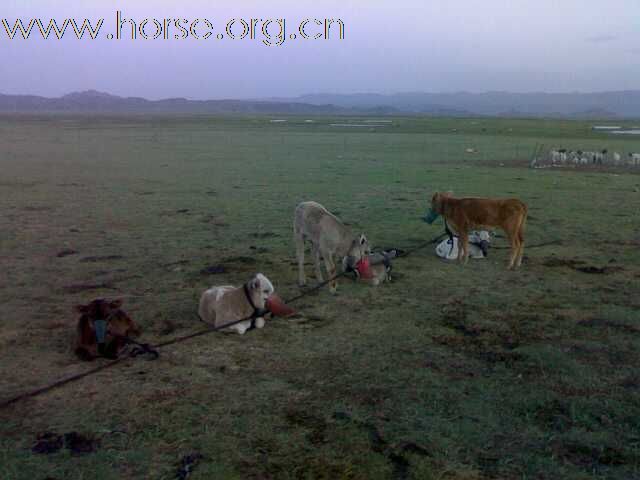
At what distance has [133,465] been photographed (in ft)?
15.7

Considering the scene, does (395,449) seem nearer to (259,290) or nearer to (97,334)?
(259,290)

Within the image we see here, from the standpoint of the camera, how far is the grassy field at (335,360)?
4938 mm

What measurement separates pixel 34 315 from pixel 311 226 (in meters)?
4.06

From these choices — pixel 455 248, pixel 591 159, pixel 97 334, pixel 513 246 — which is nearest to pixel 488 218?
pixel 513 246

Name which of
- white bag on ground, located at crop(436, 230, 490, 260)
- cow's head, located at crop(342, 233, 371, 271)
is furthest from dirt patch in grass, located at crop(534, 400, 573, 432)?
white bag on ground, located at crop(436, 230, 490, 260)

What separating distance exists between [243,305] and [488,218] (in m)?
5.19

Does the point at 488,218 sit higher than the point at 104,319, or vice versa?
the point at 488,218

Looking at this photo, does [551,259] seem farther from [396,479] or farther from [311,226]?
[396,479]

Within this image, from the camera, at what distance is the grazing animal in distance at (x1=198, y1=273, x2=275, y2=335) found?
24.7 ft

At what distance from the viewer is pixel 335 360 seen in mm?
Result: 6773

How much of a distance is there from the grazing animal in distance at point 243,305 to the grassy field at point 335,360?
220 mm

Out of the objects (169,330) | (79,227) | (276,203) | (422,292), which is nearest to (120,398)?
(169,330)

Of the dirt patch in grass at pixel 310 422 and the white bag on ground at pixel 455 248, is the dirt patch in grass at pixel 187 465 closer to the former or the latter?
the dirt patch in grass at pixel 310 422

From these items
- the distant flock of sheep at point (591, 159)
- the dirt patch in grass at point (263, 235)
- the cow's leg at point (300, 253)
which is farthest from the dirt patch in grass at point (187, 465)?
the distant flock of sheep at point (591, 159)
